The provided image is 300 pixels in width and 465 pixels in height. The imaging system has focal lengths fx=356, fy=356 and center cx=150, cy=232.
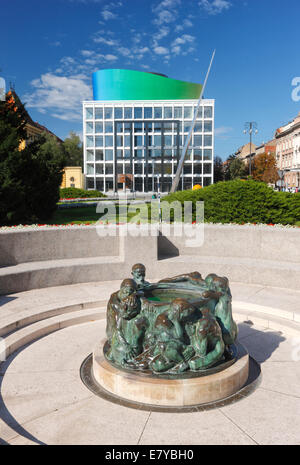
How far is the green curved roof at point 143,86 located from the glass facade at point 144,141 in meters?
8.76

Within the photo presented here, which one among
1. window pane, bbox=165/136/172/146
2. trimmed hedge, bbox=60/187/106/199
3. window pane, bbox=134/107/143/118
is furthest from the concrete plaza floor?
window pane, bbox=134/107/143/118

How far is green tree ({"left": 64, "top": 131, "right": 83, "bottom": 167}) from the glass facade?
10.7m

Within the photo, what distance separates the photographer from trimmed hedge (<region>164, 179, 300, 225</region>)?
1281 centimetres

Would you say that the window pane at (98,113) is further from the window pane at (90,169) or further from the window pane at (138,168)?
the window pane at (138,168)

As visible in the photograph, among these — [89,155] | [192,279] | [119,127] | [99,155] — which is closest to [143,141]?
[119,127]

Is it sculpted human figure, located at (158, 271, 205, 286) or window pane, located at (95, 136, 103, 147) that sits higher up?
window pane, located at (95, 136, 103, 147)

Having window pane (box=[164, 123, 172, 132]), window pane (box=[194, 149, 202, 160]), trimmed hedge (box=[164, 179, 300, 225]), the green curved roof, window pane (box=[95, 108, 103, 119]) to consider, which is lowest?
trimmed hedge (box=[164, 179, 300, 225])

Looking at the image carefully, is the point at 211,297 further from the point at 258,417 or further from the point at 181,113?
the point at 181,113

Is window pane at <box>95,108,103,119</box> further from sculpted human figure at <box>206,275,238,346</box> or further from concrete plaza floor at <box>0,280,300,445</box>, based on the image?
sculpted human figure at <box>206,275,238,346</box>

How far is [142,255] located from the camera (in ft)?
32.3

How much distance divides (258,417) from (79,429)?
81.3 inches

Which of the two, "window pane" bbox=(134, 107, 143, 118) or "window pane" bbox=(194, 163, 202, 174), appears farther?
"window pane" bbox=(194, 163, 202, 174)

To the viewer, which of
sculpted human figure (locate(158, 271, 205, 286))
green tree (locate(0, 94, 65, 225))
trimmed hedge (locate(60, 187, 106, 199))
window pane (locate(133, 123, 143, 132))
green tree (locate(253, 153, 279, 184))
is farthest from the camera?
window pane (locate(133, 123, 143, 132))

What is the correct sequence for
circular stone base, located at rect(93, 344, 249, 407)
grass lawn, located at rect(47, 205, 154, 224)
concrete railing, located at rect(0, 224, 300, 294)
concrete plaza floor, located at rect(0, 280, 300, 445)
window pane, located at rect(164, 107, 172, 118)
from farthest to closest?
1. window pane, located at rect(164, 107, 172, 118)
2. grass lawn, located at rect(47, 205, 154, 224)
3. concrete railing, located at rect(0, 224, 300, 294)
4. circular stone base, located at rect(93, 344, 249, 407)
5. concrete plaza floor, located at rect(0, 280, 300, 445)
